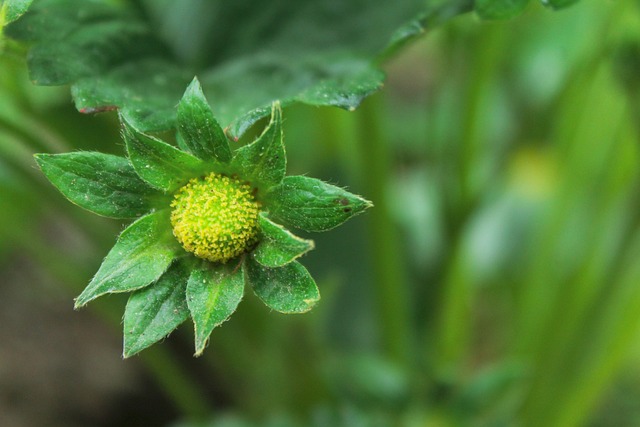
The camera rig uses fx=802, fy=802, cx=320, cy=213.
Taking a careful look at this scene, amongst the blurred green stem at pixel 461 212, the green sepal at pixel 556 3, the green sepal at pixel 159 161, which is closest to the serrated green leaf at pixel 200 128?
the green sepal at pixel 159 161

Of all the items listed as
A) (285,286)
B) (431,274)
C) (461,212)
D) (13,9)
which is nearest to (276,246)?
(285,286)

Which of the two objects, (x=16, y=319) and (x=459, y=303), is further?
(x=16, y=319)

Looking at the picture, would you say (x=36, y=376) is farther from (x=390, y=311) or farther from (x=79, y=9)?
(x=79, y=9)

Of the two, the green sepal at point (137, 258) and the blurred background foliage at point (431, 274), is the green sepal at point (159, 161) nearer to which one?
the green sepal at point (137, 258)

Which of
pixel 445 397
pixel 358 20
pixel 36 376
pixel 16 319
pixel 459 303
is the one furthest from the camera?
pixel 16 319

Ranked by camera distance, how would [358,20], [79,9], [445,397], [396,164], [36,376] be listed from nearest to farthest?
[79,9] < [358,20] < [445,397] < [36,376] < [396,164]

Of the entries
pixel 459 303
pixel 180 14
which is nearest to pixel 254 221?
pixel 180 14

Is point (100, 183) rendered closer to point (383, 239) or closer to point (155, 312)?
point (155, 312)
